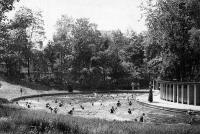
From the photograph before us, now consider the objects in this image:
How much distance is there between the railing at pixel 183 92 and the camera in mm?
38688

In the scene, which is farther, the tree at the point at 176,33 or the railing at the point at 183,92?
the tree at the point at 176,33

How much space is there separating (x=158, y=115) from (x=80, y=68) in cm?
4426

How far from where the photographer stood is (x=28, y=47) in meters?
76.1

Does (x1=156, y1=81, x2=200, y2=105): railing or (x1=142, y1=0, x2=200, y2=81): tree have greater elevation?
(x1=142, y1=0, x2=200, y2=81): tree

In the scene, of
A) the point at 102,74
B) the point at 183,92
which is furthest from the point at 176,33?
the point at 102,74

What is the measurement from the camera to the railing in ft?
127

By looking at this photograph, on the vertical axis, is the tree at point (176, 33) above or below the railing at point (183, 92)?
above

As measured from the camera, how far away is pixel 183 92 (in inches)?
Result: 1580

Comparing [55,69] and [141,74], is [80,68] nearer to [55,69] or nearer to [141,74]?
[55,69]

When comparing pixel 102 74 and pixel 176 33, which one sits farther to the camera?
pixel 102 74

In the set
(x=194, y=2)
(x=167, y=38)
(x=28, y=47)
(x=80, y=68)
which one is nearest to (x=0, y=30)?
(x=28, y=47)

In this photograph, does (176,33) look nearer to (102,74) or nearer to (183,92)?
(183,92)

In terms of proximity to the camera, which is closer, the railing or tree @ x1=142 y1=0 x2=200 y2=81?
the railing

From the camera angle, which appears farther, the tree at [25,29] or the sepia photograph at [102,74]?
the tree at [25,29]
